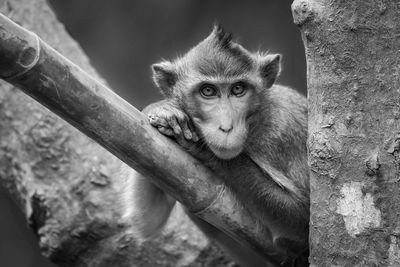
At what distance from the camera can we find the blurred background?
11.4 m

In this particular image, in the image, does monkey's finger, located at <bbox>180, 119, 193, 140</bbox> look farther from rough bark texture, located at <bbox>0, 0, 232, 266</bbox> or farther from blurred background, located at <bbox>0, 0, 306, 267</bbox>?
blurred background, located at <bbox>0, 0, 306, 267</bbox>

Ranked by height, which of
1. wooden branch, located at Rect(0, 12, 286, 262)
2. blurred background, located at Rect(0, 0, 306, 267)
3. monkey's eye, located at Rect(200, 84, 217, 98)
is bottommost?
wooden branch, located at Rect(0, 12, 286, 262)

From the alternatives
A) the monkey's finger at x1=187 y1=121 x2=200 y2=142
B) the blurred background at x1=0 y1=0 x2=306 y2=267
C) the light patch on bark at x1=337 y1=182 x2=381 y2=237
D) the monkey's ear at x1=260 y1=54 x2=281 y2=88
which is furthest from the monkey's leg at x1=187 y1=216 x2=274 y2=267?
the blurred background at x1=0 y1=0 x2=306 y2=267

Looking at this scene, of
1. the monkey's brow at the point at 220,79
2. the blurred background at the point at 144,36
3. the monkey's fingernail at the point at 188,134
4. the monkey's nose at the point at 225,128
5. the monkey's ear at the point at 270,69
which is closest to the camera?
the monkey's fingernail at the point at 188,134

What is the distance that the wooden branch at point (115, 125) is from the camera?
379 cm

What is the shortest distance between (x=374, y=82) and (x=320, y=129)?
44cm

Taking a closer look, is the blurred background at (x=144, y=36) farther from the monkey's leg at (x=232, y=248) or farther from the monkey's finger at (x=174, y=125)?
the monkey's finger at (x=174, y=125)

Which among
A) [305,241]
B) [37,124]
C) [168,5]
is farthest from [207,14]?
[305,241]

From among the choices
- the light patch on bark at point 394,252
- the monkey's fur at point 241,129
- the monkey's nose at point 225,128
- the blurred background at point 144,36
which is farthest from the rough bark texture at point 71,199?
the blurred background at point 144,36

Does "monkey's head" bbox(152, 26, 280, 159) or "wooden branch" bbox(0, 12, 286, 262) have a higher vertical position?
"monkey's head" bbox(152, 26, 280, 159)

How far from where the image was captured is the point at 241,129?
503cm

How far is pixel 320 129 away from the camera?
412 cm

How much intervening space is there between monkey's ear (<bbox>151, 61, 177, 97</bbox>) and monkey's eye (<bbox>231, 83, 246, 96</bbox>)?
0.56 meters

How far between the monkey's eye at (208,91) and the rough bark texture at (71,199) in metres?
1.75
